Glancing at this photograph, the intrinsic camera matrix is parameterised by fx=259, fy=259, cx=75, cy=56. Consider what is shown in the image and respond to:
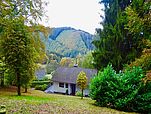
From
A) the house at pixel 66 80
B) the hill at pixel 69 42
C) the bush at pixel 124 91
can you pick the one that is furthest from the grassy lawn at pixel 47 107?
the hill at pixel 69 42

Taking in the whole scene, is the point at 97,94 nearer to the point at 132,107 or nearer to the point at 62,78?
the point at 132,107

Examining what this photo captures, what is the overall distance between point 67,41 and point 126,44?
13036 cm

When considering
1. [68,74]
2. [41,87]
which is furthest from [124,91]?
[41,87]

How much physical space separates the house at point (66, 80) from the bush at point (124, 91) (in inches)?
1083

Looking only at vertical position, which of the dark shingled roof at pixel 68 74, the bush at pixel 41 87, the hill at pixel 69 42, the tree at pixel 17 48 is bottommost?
the bush at pixel 41 87

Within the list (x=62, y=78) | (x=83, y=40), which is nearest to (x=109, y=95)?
(x=62, y=78)

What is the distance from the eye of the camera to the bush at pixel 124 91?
16.7 m

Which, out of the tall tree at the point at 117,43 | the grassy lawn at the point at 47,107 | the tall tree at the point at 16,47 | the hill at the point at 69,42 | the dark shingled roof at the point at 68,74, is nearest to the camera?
the grassy lawn at the point at 47,107

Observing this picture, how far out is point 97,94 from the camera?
18.1 metres

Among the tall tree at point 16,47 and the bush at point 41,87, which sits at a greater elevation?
the tall tree at point 16,47

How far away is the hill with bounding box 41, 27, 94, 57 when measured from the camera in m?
136

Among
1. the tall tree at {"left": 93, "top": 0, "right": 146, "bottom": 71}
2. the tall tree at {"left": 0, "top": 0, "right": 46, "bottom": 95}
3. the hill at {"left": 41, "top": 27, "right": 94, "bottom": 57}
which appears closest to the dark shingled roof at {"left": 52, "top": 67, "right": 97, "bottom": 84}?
the tall tree at {"left": 93, "top": 0, "right": 146, "bottom": 71}

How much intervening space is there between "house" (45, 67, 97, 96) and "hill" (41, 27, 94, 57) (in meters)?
77.5

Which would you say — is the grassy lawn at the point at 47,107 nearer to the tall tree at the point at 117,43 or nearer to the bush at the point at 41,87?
the tall tree at the point at 117,43
